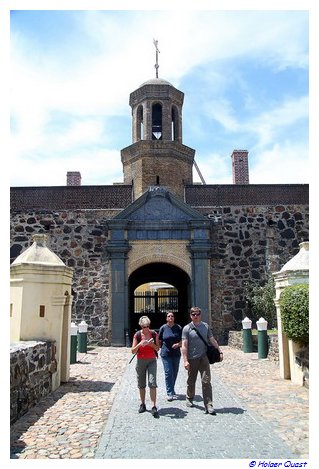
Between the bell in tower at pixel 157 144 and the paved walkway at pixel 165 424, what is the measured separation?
9811mm

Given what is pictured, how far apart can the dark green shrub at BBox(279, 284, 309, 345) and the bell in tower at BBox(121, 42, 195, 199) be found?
958 centimetres

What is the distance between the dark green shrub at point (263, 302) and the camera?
51.8 feet

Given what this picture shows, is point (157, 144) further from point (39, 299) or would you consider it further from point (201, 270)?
point (39, 299)

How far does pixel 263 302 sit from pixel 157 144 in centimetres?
694

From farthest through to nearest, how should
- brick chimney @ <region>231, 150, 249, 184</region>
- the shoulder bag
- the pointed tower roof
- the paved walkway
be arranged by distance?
brick chimney @ <region>231, 150, 249, 184</region> → the pointed tower roof → the shoulder bag → the paved walkway

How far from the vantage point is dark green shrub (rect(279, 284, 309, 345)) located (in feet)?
25.7

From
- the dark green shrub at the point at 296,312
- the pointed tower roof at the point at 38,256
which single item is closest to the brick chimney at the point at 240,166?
the dark green shrub at the point at 296,312

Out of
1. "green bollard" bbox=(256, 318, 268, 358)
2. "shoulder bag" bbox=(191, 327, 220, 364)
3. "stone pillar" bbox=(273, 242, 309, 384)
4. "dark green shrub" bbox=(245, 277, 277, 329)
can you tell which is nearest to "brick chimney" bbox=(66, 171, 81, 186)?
"dark green shrub" bbox=(245, 277, 277, 329)

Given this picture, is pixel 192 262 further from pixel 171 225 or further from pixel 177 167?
pixel 177 167

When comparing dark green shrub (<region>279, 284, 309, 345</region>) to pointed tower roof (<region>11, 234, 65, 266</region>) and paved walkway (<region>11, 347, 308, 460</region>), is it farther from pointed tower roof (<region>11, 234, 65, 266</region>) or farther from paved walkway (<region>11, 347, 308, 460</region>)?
pointed tower roof (<region>11, 234, 65, 266</region>)

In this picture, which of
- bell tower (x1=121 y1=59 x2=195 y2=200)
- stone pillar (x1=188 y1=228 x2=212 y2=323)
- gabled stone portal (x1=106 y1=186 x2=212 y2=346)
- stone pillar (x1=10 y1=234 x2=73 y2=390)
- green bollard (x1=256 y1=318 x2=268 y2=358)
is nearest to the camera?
stone pillar (x1=10 y1=234 x2=73 y2=390)

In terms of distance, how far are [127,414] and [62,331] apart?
2957mm

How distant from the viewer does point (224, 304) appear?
16.4 meters

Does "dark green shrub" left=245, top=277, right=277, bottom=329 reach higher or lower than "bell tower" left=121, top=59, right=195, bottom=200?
lower
